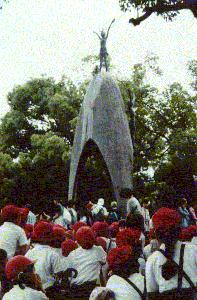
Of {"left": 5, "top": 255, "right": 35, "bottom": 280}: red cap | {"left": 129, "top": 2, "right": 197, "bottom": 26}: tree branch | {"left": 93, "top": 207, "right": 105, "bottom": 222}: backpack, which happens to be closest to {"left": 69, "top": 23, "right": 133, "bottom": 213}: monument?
{"left": 93, "top": 207, "right": 105, "bottom": 222}: backpack

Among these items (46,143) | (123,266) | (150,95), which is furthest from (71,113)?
(123,266)

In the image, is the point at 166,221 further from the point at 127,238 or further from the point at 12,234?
the point at 12,234

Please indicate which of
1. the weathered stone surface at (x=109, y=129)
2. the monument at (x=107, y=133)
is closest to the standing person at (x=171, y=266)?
the monument at (x=107, y=133)

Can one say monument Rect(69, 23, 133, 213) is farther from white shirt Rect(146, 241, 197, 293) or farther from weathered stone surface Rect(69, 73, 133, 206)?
white shirt Rect(146, 241, 197, 293)

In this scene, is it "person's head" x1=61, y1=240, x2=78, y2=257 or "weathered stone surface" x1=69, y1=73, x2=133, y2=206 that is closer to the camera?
"person's head" x1=61, y1=240, x2=78, y2=257

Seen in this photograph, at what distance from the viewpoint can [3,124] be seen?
44.6 metres

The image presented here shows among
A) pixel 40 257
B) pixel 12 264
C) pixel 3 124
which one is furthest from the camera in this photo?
pixel 3 124

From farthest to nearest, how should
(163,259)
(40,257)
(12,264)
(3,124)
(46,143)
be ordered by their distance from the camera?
(3,124)
(46,143)
(40,257)
(12,264)
(163,259)

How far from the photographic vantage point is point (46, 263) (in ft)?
24.2

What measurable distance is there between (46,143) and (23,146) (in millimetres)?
6723

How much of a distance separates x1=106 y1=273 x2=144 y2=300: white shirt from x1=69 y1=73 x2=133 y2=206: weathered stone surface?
18.4m

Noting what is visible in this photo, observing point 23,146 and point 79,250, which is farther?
point 23,146

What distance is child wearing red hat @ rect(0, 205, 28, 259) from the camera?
8.05 metres

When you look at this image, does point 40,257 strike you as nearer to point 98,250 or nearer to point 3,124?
point 98,250
